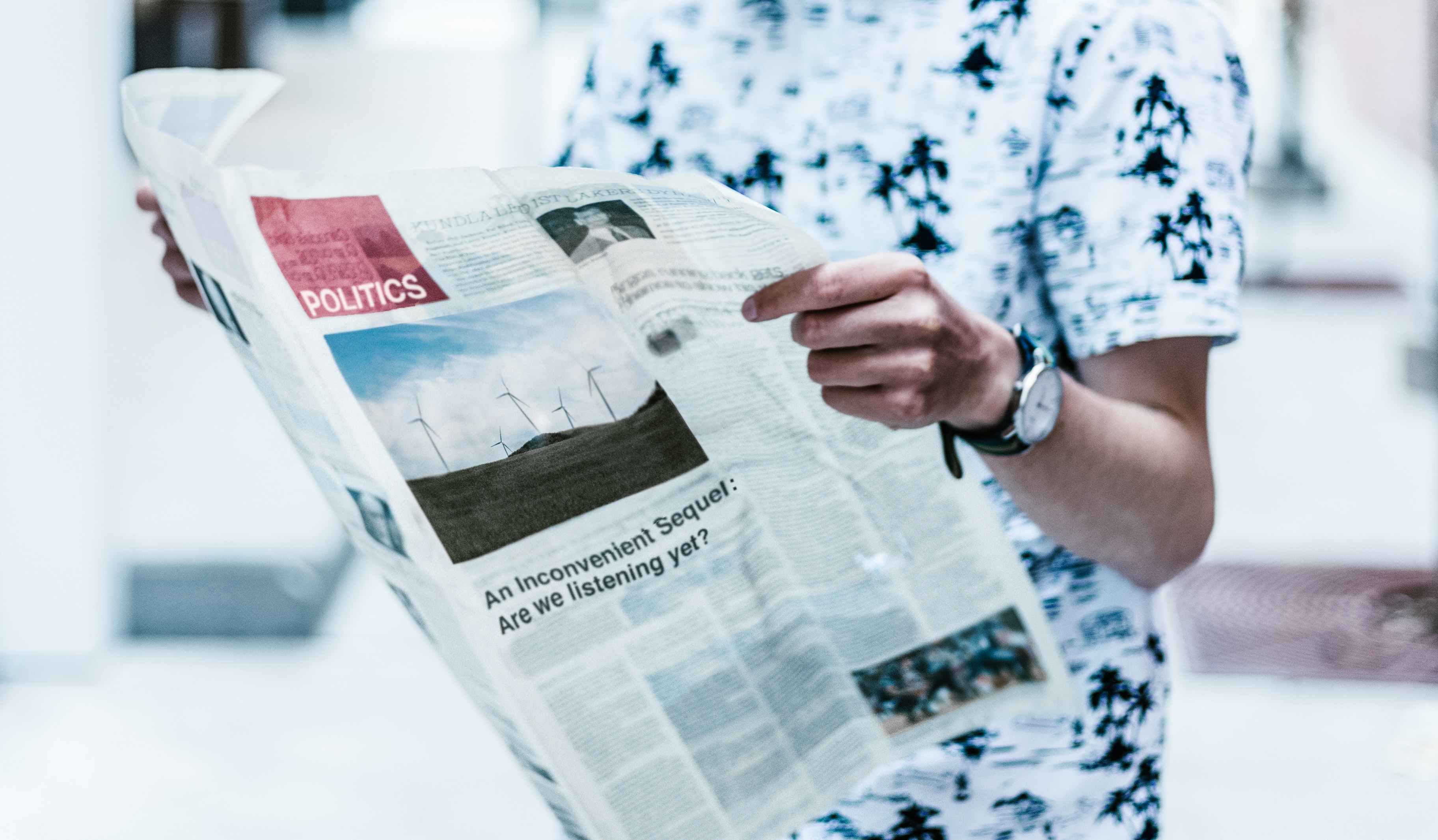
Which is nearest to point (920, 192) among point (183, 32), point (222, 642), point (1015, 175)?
point (1015, 175)

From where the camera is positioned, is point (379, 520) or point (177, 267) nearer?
point (379, 520)

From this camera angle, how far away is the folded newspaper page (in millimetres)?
568

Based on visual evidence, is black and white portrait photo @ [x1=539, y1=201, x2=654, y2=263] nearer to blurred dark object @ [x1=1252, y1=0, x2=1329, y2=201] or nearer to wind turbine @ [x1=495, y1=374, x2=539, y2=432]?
wind turbine @ [x1=495, y1=374, x2=539, y2=432]

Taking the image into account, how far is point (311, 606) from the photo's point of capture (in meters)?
2.66

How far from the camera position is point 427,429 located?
1.94ft

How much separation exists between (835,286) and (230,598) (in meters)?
2.36

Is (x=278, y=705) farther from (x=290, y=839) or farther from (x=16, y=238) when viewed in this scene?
(x=16, y=238)

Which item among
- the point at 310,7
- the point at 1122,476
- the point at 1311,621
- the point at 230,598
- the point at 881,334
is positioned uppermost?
the point at 310,7

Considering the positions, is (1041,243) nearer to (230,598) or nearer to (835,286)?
(835,286)

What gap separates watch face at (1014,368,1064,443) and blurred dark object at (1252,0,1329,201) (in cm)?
573

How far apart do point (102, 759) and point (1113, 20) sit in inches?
83.9

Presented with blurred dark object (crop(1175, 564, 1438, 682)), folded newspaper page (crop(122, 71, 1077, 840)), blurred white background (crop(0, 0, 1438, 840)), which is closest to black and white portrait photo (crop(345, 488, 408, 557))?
folded newspaper page (crop(122, 71, 1077, 840))

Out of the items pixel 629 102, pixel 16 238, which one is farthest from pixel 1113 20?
pixel 16 238

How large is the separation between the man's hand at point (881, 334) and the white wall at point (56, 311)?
196 centimetres
